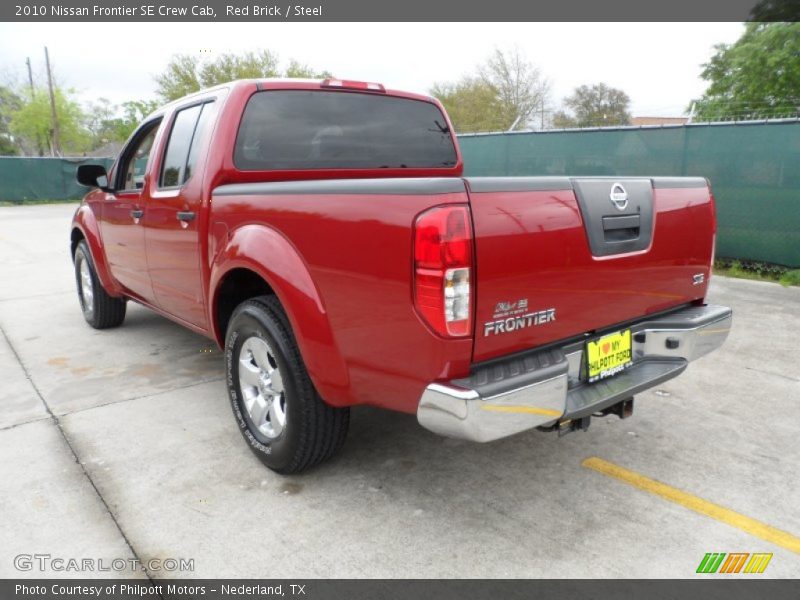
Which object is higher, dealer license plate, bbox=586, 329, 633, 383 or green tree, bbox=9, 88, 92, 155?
green tree, bbox=9, 88, 92, 155

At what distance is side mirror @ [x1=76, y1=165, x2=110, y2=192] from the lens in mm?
4697

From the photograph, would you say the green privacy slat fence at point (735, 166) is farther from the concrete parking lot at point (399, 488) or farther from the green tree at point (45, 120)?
the green tree at point (45, 120)

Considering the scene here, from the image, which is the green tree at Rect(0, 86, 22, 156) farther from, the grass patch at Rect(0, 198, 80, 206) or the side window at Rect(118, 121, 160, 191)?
the side window at Rect(118, 121, 160, 191)

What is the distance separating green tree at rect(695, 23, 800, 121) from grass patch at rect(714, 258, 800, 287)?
50.5 ft

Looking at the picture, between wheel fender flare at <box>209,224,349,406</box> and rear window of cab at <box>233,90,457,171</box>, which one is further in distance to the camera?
rear window of cab at <box>233,90,457,171</box>

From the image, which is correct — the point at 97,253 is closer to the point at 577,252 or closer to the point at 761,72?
the point at 577,252

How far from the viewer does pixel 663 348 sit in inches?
112

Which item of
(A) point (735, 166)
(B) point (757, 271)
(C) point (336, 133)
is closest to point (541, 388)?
(C) point (336, 133)

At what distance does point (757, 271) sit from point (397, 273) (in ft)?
24.3

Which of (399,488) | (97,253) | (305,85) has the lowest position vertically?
(399,488)

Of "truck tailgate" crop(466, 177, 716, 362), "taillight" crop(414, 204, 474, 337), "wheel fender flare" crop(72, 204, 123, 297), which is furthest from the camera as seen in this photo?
"wheel fender flare" crop(72, 204, 123, 297)

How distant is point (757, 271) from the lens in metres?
8.01

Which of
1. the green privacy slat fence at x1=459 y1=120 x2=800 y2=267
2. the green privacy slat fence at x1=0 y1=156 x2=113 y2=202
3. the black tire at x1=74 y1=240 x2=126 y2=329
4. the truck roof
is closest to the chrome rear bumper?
the truck roof

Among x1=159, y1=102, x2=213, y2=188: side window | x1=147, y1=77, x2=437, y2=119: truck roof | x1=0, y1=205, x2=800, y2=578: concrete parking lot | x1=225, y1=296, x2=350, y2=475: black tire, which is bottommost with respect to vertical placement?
x1=0, y1=205, x2=800, y2=578: concrete parking lot
